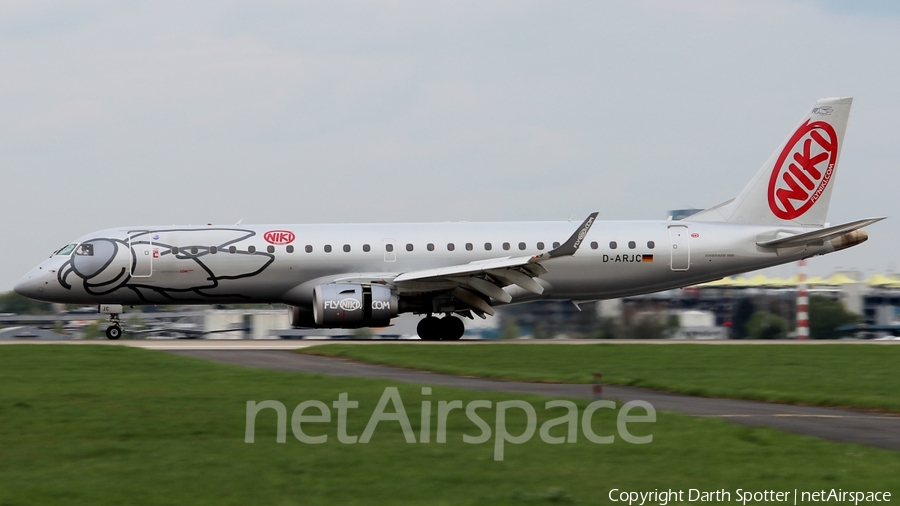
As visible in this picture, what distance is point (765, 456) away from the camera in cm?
1109

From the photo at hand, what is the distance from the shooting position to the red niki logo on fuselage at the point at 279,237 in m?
30.3

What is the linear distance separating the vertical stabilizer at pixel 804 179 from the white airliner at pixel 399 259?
0.59 metres

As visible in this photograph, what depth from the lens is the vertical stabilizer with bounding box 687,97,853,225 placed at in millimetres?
31625

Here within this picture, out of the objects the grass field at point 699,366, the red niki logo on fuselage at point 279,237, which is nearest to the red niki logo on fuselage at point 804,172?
the grass field at point 699,366

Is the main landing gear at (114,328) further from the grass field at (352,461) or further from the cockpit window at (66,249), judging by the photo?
the grass field at (352,461)

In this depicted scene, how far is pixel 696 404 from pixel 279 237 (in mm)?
17042

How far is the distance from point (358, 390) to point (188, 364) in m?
5.50

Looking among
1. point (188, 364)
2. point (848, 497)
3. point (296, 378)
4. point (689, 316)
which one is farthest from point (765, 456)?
point (689, 316)

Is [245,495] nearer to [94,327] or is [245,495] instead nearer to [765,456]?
[765,456]

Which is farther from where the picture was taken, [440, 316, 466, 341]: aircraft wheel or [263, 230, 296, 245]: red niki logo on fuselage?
[440, 316, 466, 341]: aircraft wheel

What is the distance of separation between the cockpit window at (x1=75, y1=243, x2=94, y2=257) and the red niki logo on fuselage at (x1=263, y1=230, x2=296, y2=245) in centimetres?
469

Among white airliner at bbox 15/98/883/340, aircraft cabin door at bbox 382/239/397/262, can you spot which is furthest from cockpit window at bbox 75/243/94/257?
aircraft cabin door at bbox 382/239/397/262

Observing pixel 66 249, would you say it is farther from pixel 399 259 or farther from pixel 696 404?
pixel 696 404

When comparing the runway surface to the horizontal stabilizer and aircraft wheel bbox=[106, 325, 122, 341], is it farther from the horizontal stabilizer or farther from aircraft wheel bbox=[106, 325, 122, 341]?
the horizontal stabilizer
